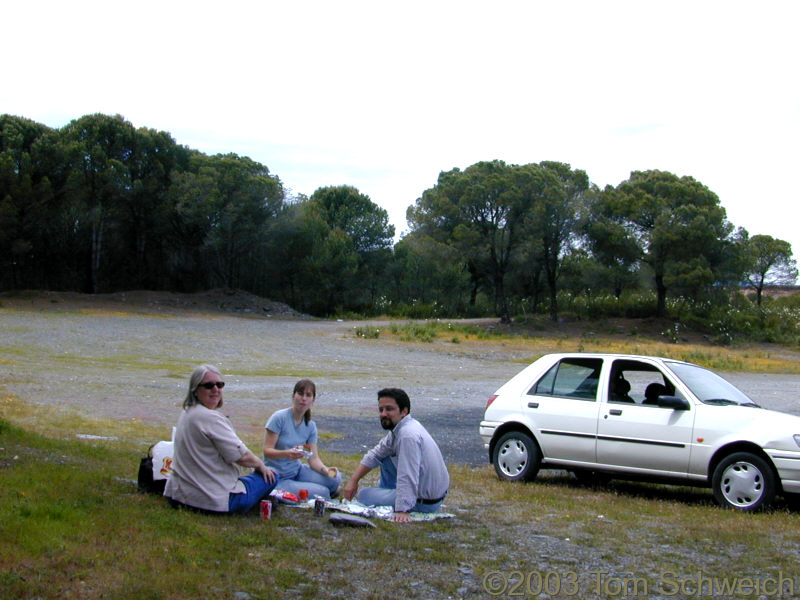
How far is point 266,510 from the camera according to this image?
22.6ft

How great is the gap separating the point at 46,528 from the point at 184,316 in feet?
147

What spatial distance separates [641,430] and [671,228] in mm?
45161

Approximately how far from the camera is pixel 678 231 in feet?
169

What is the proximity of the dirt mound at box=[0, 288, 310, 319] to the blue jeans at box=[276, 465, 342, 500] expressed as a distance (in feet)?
145

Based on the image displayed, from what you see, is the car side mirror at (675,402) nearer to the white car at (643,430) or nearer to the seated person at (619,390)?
the white car at (643,430)

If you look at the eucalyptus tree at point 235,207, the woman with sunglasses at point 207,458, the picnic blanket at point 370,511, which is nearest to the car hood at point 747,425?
the picnic blanket at point 370,511

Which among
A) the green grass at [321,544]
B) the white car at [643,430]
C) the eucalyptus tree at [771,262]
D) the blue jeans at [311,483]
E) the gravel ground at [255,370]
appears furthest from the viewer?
the eucalyptus tree at [771,262]

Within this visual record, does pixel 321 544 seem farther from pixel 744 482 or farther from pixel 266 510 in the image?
pixel 744 482

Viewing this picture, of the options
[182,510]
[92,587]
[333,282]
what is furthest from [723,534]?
[333,282]

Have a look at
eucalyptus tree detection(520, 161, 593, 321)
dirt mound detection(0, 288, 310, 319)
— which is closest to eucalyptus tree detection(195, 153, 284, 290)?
dirt mound detection(0, 288, 310, 319)

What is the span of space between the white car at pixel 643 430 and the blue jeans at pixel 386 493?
2941 millimetres

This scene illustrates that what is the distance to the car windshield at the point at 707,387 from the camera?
31.3 feet

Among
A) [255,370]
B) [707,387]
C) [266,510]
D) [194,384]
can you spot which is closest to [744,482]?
[707,387]

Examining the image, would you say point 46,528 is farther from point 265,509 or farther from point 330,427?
point 330,427
